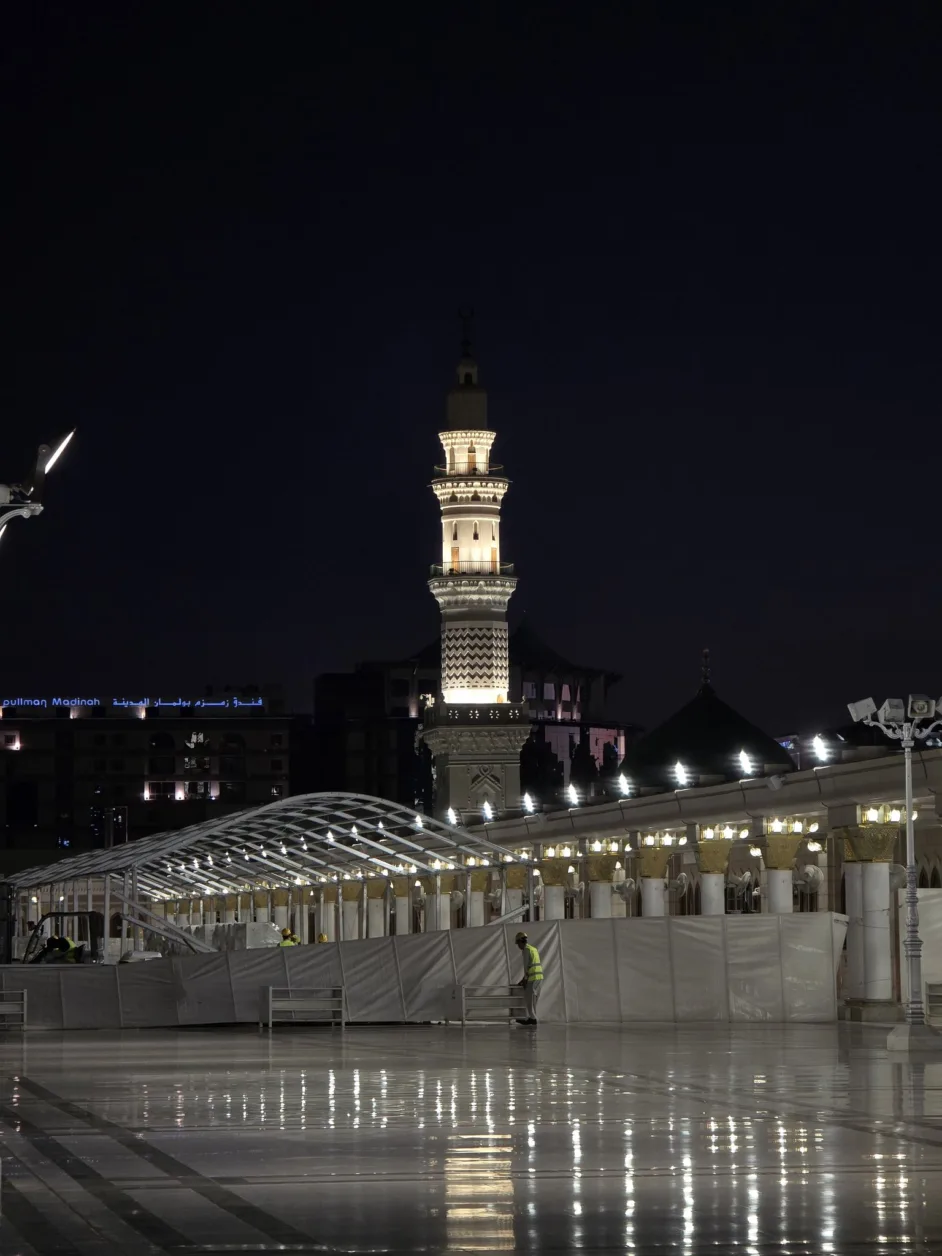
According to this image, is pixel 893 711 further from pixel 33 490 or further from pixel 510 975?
pixel 33 490

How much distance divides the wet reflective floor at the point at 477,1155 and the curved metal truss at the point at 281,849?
24.4 meters

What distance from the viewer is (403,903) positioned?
82.3 meters

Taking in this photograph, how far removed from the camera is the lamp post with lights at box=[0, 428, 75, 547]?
2017 cm

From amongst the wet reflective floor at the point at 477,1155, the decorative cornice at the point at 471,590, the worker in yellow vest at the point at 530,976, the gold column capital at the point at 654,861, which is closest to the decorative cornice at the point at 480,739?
the decorative cornice at the point at 471,590

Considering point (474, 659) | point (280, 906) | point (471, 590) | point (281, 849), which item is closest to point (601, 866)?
point (281, 849)

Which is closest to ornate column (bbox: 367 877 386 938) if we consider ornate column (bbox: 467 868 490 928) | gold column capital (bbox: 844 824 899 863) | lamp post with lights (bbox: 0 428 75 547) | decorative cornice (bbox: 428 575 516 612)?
ornate column (bbox: 467 868 490 928)

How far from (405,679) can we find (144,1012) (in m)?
154

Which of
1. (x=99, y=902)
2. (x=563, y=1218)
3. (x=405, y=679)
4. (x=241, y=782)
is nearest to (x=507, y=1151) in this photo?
(x=563, y=1218)

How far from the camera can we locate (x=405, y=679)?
19412 centimetres

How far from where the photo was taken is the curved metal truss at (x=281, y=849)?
166 feet

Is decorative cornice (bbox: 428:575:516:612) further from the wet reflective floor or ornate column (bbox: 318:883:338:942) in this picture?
the wet reflective floor

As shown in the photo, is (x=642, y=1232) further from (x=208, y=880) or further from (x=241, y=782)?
(x=241, y=782)

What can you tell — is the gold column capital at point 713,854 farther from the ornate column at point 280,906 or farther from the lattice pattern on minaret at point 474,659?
the lattice pattern on minaret at point 474,659

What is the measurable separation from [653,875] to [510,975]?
64.9 ft
